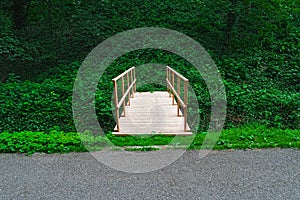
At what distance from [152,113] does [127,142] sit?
155 cm

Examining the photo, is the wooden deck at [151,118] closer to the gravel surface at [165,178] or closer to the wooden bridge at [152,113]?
the wooden bridge at [152,113]

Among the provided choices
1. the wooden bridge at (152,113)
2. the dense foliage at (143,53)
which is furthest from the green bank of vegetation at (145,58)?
the wooden bridge at (152,113)

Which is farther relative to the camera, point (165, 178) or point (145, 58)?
point (145, 58)

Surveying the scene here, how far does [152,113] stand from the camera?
599 cm

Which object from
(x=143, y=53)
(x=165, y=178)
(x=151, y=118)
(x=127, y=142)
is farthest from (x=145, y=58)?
(x=165, y=178)

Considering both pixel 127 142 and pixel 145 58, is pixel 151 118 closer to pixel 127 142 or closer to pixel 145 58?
pixel 127 142

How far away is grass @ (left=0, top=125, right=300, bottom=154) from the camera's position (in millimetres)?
4301

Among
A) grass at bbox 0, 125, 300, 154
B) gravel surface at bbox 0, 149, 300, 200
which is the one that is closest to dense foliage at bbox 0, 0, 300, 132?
grass at bbox 0, 125, 300, 154

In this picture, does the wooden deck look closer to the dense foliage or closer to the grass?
the grass

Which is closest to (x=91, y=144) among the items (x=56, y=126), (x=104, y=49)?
(x=56, y=126)

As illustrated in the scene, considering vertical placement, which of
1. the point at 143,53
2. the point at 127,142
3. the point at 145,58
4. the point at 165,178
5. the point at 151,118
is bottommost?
the point at 165,178

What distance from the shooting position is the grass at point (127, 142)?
430 cm

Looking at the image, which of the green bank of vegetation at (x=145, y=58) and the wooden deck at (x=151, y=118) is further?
the green bank of vegetation at (x=145, y=58)

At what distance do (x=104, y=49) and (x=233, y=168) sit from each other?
27.3 ft
